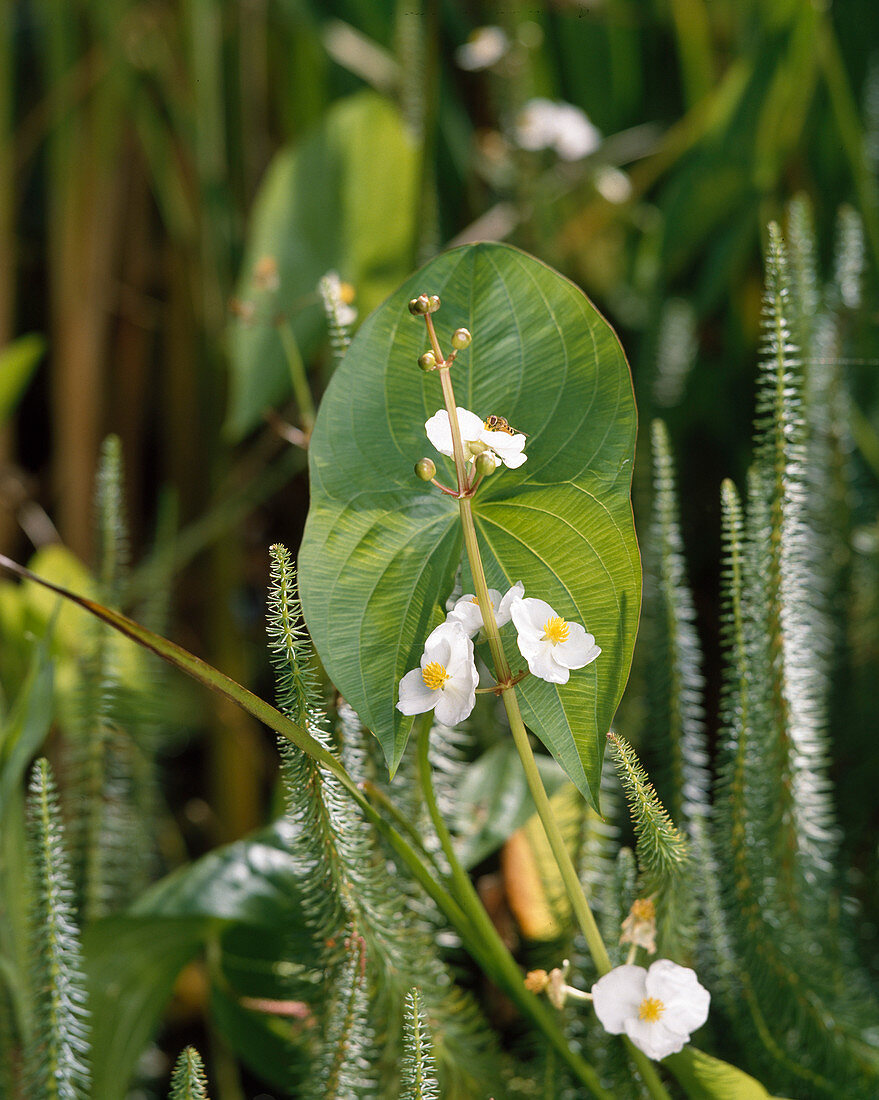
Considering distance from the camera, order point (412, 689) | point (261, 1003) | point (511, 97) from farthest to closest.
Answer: point (511, 97) → point (261, 1003) → point (412, 689)

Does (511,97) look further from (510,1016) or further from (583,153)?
(510,1016)

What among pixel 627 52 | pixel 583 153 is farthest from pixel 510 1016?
pixel 627 52

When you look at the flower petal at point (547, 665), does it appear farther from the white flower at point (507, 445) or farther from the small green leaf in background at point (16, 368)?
the small green leaf in background at point (16, 368)

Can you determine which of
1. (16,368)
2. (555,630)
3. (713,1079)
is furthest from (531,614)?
(16,368)

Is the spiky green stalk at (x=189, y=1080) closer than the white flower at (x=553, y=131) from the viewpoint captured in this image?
Yes

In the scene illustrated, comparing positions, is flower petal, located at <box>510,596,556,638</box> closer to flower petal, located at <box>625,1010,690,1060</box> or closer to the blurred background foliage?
flower petal, located at <box>625,1010,690,1060</box>

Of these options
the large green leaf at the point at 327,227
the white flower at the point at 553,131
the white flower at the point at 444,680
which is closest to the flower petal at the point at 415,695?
the white flower at the point at 444,680

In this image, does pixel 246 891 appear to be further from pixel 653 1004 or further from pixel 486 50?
pixel 486 50
